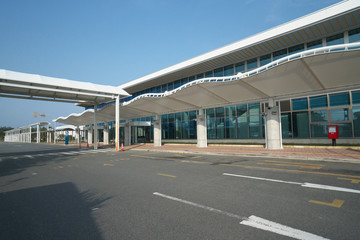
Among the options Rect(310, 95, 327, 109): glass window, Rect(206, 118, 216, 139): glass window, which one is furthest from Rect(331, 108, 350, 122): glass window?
Rect(206, 118, 216, 139): glass window

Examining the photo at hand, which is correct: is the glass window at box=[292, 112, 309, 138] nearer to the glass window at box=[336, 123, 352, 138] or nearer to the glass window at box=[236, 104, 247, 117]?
the glass window at box=[336, 123, 352, 138]

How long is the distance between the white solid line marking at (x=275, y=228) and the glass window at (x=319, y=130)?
68.3 feet

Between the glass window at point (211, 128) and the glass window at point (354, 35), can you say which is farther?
the glass window at point (211, 128)

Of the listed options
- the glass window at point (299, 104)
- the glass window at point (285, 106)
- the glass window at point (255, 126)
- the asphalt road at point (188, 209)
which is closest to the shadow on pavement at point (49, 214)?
the asphalt road at point (188, 209)

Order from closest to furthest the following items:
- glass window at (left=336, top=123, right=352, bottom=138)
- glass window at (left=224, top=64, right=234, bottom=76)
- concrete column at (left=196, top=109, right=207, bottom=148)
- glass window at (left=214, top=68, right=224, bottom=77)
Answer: glass window at (left=336, top=123, right=352, bottom=138) → concrete column at (left=196, top=109, right=207, bottom=148) → glass window at (left=224, top=64, right=234, bottom=76) → glass window at (left=214, top=68, right=224, bottom=77)

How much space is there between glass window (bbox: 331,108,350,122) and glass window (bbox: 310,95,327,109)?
1.06 metres

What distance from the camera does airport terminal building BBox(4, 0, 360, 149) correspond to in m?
13.6

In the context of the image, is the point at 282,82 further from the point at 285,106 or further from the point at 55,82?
the point at 55,82

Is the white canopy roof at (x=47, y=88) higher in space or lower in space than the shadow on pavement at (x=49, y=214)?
higher

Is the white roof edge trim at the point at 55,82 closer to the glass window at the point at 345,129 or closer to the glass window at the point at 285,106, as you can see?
the glass window at the point at 285,106

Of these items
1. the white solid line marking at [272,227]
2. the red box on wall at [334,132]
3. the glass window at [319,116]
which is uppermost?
the glass window at [319,116]

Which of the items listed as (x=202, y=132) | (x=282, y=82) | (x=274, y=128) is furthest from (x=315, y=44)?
(x=202, y=132)

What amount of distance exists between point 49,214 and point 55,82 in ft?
67.2

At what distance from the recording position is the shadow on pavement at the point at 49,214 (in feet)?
11.5
